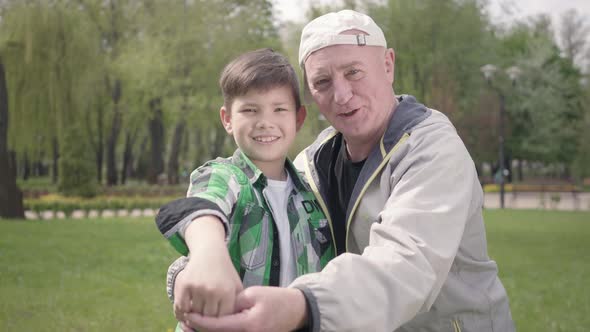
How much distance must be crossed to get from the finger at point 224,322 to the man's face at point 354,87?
1264 mm

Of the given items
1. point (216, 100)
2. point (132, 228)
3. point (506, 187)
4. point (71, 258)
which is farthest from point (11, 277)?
point (506, 187)

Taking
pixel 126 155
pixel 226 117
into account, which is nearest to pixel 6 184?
pixel 226 117

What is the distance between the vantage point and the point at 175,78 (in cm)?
2805

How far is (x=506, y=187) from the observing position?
37.8 meters

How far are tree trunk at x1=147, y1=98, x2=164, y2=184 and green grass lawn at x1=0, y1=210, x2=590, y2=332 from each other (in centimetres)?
1555

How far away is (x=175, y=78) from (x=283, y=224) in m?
26.8

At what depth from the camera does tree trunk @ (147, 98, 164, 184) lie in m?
31.2

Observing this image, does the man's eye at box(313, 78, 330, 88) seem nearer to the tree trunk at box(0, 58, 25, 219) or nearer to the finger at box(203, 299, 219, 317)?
the finger at box(203, 299, 219, 317)

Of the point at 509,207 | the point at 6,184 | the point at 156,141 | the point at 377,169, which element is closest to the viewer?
the point at 377,169

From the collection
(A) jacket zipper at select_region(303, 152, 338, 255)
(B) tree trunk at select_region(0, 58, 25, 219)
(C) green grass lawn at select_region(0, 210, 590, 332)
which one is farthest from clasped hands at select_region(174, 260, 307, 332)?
(B) tree trunk at select_region(0, 58, 25, 219)

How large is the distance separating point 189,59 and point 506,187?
21.3 metres

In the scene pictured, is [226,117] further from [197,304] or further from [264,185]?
[197,304]

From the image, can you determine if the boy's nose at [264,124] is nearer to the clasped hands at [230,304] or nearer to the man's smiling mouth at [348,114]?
the man's smiling mouth at [348,114]

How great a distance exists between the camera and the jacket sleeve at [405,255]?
1.38 metres
